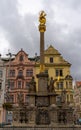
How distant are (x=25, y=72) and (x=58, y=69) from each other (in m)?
7.54

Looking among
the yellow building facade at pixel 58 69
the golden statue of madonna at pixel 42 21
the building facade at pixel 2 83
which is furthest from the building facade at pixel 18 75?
the golden statue of madonna at pixel 42 21

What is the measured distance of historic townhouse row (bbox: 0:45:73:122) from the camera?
5212 centimetres

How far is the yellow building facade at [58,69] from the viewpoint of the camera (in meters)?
52.1

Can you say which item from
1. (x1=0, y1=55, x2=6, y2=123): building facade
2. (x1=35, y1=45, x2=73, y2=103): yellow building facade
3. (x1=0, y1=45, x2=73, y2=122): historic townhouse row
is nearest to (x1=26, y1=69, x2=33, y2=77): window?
(x1=0, y1=45, x2=73, y2=122): historic townhouse row

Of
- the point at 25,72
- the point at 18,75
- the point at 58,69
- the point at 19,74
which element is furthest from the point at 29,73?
the point at 58,69

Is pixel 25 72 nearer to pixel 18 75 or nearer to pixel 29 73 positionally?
pixel 29 73

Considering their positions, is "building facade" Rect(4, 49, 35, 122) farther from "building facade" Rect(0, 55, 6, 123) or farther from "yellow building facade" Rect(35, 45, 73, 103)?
"yellow building facade" Rect(35, 45, 73, 103)

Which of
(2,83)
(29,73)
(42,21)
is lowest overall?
(2,83)

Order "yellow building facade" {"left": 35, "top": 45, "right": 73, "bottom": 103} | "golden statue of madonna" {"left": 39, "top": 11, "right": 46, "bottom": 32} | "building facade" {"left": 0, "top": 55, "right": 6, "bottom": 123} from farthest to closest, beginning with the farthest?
"yellow building facade" {"left": 35, "top": 45, "right": 73, "bottom": 103} < "building facade" {"left": 0, "top": 55, "right": 6, "bottom": 123} < "golden statue of madonna" {"left": 39, "top": 11, "right": 46, "bottom": 32}

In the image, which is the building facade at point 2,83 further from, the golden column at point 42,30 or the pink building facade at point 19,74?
the golden column at point 42,30

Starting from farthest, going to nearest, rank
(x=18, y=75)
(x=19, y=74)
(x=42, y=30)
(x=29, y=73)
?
(x=29, y=73)
(x=19, y=74)
(x=18, y=75)
(x=42, y=30)

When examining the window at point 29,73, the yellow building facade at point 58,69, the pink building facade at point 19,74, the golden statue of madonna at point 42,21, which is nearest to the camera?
the golden statue of madonna at point 42,21

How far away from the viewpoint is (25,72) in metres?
54.2

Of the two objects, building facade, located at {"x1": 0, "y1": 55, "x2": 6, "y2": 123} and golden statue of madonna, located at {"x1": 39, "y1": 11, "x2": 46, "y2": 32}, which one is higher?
golden statue of madonna, located at {"x1": 39, "y1": 11, "x2": 46, "y2": 32}
